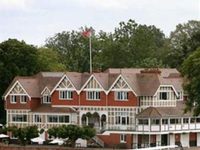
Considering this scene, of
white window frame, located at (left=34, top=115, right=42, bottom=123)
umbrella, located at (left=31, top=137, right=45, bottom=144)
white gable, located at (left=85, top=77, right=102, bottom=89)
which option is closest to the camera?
umbrella, located at (left=31, top=137, right=45, bottom=144)

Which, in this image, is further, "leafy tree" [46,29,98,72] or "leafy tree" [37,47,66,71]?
"leafy tree" [46,29,98,72]

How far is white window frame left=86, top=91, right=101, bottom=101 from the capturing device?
10744cm

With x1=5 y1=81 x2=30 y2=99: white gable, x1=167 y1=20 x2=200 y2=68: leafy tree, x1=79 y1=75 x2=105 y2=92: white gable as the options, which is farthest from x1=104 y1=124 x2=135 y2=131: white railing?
x1=167 y1=20 x2=200 y2=68: leafy tree

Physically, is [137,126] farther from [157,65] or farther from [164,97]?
[157,65]

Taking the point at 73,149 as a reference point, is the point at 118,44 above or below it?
above

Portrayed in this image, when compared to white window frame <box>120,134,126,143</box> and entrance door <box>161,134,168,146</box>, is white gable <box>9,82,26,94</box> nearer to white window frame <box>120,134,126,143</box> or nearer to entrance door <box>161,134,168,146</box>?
white window frame <box>120,134,126,143</box>

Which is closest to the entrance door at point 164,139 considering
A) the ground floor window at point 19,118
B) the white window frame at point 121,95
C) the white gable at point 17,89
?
the white window frame at point 121,95

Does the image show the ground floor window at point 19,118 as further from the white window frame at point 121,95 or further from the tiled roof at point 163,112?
the tiled roof at point 163,112

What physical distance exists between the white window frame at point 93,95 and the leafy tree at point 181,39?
4390 centimetres

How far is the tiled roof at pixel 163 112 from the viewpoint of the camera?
10381 centimetres

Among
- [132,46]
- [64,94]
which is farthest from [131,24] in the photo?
[64,94]

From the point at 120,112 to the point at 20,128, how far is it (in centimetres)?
1010

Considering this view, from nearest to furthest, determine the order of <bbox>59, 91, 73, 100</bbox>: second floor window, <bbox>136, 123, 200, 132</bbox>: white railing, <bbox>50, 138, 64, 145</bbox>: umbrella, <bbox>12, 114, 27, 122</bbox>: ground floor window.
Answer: <bbox>136, 123, 200, 132</bbox>: white railing, <bbox>50, 138, 64, 145</bbox>: umbrella, <bbox>59, 91, 73, 100</bbox>: second floor window, <bbox>12, 114, 27, 122</bbox>: ground floor window

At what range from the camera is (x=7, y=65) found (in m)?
123
